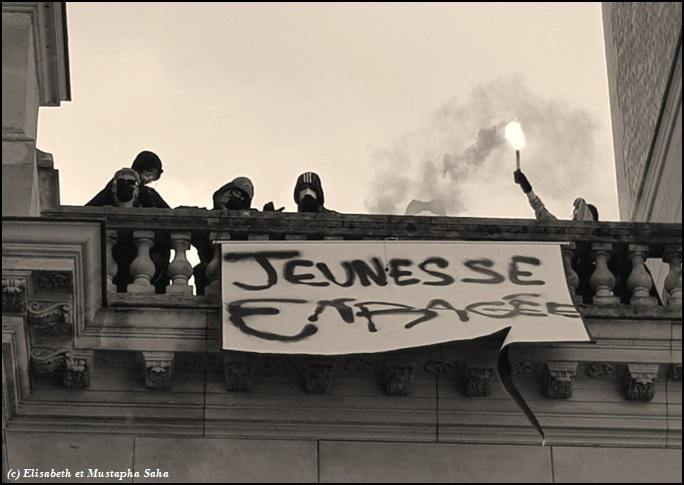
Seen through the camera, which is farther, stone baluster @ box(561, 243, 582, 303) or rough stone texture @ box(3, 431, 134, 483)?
stone baluster @ box(561, 243, 582, 303)

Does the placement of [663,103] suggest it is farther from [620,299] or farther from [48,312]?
[48,312]

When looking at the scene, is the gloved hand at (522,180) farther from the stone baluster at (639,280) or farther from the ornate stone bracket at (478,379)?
the ornate stone bracket at (478,379)

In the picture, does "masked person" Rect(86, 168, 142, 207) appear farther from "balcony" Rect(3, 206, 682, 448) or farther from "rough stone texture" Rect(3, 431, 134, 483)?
"rough stone texture" Rect(3, 431, 134, 483)

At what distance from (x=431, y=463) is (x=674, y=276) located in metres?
2.59

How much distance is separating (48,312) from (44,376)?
55cm

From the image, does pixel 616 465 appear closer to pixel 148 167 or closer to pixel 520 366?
pixel 520 366

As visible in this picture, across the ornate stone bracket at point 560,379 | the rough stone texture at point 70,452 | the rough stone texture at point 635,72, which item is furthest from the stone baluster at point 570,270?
the rough stone texture at point 635,72

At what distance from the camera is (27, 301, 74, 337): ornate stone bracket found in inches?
580

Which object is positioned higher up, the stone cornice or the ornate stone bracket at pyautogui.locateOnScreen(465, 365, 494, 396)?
the stone cornice

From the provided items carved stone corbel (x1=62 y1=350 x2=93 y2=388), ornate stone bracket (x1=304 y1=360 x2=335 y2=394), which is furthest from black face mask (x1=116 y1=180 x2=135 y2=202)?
ornate stone bracket (x1=304 y1=360 x2=335 y2=394)

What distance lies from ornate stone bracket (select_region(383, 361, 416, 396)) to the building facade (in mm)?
10

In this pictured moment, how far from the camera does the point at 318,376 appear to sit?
15.1 metres

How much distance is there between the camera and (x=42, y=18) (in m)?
16.6

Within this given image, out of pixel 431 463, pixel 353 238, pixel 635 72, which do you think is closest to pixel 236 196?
pixel 353 238
